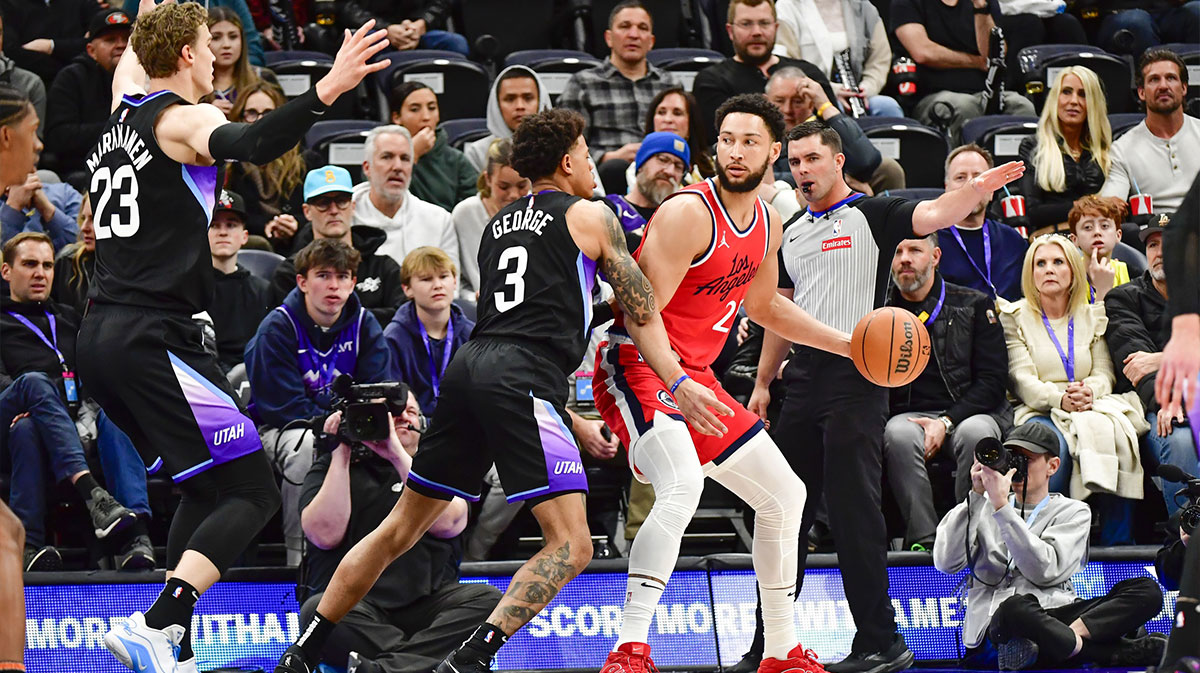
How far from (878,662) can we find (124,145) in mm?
4087

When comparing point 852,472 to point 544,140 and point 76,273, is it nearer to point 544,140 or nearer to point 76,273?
point 544,140

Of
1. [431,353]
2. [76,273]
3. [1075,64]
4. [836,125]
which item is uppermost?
[1075,64]

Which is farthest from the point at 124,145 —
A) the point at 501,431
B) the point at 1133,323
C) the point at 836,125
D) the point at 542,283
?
the point at 1133,323

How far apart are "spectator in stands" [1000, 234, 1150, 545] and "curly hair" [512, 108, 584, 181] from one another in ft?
11.7

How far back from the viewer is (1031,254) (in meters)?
8.77

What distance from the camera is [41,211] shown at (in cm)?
930

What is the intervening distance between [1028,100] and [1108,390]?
14.0ft

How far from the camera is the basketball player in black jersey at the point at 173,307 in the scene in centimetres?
567

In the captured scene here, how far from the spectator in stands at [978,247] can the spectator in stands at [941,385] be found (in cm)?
43

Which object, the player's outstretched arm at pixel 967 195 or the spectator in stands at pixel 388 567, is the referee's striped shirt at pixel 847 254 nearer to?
the player's outstretched arm at pixel 967 195

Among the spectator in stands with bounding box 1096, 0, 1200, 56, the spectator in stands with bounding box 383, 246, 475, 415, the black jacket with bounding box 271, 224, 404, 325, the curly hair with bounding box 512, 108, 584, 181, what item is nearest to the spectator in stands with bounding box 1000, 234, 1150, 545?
the spectator in stands with bounding box 383, 246, 475, 415

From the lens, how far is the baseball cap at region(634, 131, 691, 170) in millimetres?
8812

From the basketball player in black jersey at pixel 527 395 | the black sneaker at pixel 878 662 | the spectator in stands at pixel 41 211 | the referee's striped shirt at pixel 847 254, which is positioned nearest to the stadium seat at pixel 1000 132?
the referee's striped shirt at pixel 847 254

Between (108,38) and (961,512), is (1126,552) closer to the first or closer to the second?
(961,512)
